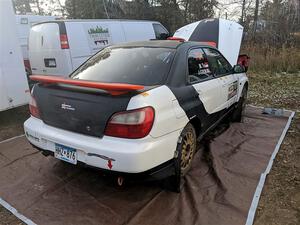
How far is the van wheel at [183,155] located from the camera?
3.20 metres

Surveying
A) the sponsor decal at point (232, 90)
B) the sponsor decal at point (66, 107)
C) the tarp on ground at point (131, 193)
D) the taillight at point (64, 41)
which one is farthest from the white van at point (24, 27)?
the sponsor decal at point (66, 107)

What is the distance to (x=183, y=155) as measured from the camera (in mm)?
3467

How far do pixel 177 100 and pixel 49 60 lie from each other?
17.8ft

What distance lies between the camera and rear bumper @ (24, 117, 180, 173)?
267 cm

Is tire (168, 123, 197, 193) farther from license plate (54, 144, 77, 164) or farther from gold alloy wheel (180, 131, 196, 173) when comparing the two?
license plate (54, 144, 77, 164)

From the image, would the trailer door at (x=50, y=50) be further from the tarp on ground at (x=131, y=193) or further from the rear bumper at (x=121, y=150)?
the rear bumper at (x=121, y=150)

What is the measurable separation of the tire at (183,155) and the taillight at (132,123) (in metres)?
0.59

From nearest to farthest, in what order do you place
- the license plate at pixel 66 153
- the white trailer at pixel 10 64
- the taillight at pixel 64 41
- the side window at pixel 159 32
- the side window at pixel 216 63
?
the license plate at pixel 66 153 < the side window at pixel 216 63 < the white trailer at pixel 10 64 < the taillight at pixel 64 41 < the side window at pixel 159 32

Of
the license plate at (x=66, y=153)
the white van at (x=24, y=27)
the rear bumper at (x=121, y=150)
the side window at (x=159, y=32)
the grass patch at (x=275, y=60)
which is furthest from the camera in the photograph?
the grass patch at (x=275, y=60)

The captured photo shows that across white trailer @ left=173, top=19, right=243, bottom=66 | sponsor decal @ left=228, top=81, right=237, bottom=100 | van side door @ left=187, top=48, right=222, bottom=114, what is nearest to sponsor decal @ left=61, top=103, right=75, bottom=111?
van side door @ left=187, top=48, right=222, bottom=114

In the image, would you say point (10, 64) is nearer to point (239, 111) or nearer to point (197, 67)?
point (197, 67)

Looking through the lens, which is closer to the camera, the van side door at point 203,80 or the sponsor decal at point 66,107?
the sponsor decal at point 66,107

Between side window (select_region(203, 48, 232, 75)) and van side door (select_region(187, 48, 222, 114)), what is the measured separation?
190mm

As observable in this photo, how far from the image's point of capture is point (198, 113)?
3.65 metres
